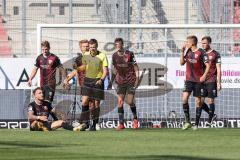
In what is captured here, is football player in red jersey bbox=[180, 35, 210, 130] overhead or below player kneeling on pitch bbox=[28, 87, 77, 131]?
overhead

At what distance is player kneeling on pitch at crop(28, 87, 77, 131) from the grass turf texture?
1.57 m

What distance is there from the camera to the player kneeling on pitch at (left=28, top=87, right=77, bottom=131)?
18.3 m

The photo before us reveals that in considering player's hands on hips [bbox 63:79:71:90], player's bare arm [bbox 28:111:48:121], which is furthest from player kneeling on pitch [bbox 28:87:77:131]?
player's hands on hips [bbox 63:79:71:90]

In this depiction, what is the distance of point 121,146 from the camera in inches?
526

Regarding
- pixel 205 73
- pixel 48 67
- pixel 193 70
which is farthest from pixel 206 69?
pixel 48 67

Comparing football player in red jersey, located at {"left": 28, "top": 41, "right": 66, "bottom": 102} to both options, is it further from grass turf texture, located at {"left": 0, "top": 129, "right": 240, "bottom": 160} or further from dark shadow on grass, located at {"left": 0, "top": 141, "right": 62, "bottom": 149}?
dark shadow on grass, located at {"left": 0, "top": 141, "right": 62, "bottom": 149}

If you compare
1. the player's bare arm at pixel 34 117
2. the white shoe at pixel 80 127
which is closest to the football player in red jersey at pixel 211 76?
the white shoe at pixel 80 127

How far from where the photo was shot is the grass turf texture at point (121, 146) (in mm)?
11627

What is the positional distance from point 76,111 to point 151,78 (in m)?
2.62

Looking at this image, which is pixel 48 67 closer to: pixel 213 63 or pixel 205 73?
pixel 205 73

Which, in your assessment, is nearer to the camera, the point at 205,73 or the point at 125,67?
the point at 205,73

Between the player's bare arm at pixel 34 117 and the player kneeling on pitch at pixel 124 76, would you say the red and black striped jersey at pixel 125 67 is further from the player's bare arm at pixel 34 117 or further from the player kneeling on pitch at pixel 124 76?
the player's bare arm at pixel 34 117

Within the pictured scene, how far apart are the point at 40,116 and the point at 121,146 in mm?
5244

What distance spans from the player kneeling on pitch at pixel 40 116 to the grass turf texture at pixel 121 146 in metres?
1.57
